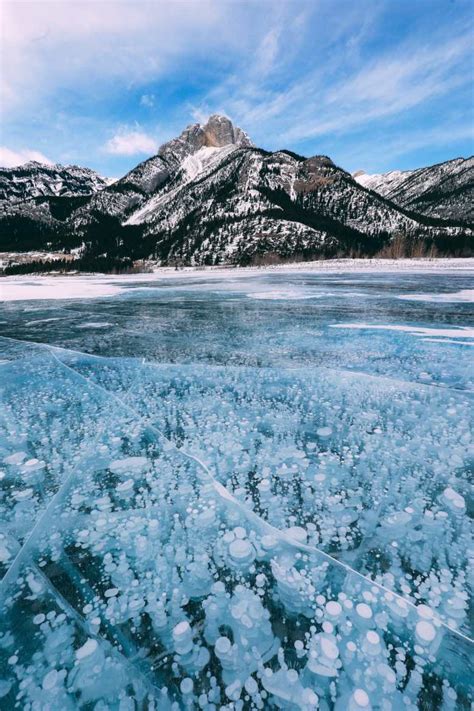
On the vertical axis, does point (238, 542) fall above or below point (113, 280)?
above

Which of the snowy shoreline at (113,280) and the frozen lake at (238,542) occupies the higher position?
the frozen lake at (238,542)

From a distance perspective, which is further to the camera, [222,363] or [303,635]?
[222,363]

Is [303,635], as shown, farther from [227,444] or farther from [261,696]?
[227,444]

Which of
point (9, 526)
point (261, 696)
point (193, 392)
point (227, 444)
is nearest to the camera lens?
point (261, 696)

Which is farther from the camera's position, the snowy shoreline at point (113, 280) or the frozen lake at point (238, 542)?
the snowy shoreline at point (113, 280)

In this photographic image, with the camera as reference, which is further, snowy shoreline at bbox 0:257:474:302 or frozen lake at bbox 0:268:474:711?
snowy shoreline at bbox 0:257:474:302

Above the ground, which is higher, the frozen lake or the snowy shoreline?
the frozen lake

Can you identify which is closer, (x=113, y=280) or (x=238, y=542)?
(x=238, y=542)

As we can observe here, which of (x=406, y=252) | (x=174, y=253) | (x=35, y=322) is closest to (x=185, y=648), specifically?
(x=35, y=322)
